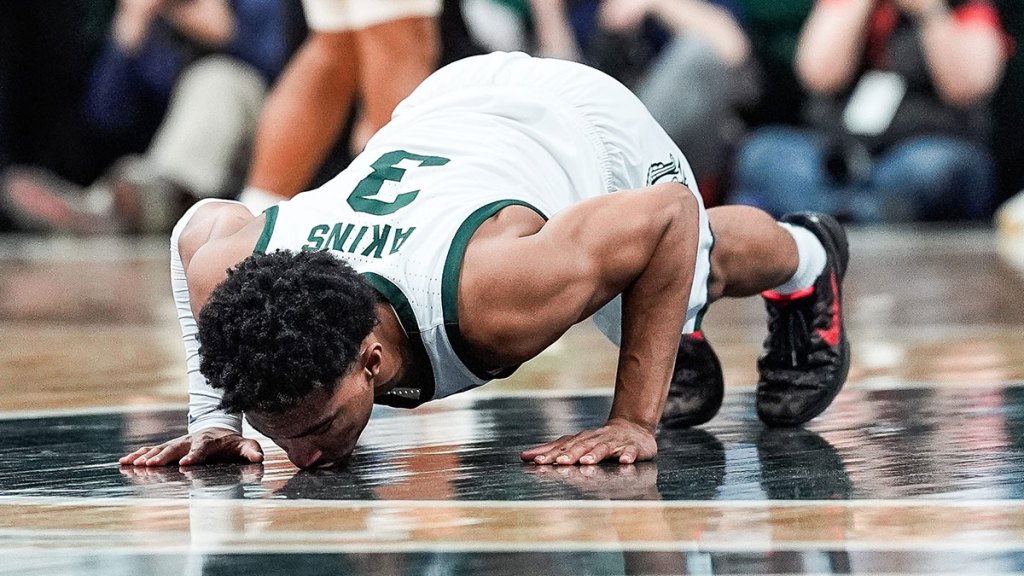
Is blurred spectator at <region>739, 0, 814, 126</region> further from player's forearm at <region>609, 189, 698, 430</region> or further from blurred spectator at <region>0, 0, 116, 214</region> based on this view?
player's forearm at <region>609, 189, 698, 430</region>

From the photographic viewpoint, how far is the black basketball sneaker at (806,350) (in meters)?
3.71

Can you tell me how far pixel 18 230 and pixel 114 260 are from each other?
2609mm

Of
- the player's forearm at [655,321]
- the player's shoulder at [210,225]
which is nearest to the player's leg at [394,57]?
the player's shoulder at [210,225]

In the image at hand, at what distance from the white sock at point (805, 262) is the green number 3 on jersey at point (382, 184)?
3.09ft

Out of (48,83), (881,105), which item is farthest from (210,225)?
(48,83)

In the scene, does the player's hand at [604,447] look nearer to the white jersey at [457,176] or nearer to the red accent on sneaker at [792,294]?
the white jersey at [457,176]

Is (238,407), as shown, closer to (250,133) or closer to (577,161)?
(577,161)

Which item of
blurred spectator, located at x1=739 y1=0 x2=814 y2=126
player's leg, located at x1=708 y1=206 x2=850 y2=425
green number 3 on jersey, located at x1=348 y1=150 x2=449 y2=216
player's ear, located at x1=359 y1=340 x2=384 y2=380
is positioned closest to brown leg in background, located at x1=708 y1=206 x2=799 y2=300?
player's leg, located at x1=708 y1=206 x2=850 y2=425

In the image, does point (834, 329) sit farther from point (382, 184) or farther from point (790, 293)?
point (382, 184)

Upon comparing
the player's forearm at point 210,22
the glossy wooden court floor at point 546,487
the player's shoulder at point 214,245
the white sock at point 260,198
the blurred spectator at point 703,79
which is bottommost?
the glossy wooden court floor at point 546,487

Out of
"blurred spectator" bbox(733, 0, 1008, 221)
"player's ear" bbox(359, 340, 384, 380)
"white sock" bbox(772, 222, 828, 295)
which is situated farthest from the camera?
"blurred spectator" bbox(733, 0, 1008, 221)

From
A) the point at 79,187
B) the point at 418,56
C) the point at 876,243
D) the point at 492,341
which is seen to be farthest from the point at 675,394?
the point at 79,187

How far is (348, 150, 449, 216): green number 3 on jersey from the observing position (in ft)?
10.2

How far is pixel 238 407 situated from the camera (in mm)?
2787
